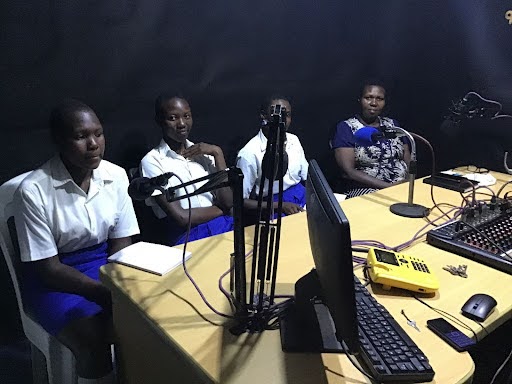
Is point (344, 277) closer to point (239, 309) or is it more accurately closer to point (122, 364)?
point (239, 309)

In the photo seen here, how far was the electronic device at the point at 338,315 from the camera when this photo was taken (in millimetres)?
845

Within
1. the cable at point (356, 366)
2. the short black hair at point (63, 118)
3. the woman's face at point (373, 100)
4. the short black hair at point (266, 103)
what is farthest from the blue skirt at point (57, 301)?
the woman's face at point (373, 100)

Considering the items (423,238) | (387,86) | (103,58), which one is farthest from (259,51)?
(423,238)

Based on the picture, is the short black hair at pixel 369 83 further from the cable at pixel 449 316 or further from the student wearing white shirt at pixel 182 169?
the cable at pixel 449 316

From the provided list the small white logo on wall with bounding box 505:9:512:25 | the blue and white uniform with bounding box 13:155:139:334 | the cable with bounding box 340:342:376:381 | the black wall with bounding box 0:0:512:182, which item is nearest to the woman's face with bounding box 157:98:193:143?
the black wall with bounding box 0:0:512:182

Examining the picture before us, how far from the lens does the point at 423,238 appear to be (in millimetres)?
1686

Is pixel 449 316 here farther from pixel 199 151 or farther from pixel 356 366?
pixel 199 151

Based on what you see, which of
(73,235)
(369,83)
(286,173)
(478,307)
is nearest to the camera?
(478,307)

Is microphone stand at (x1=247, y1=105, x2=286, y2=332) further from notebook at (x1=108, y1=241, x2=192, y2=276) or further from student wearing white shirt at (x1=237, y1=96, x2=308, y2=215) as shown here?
student wearing white shirt at (x1=237, y1=96, x2=308, y2=215)

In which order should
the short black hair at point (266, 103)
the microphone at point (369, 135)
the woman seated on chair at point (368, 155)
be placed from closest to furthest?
1. the microphone at point (369, 135)
2. the short black hair at point (266, 103)
3. the woman seated on chair at point (368, 155)

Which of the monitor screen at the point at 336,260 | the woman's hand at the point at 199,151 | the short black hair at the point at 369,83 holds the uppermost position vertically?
the short black hair at the point at 369,83

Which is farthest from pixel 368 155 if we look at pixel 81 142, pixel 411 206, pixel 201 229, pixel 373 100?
pixel 81 142

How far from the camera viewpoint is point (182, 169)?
229 cm

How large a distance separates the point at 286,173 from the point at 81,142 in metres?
1.21
